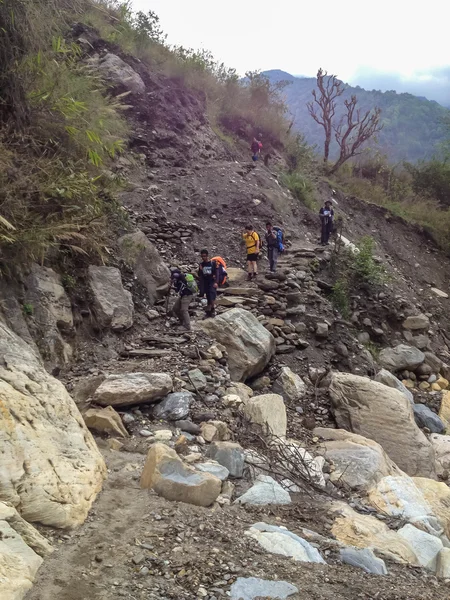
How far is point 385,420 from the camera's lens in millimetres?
6809

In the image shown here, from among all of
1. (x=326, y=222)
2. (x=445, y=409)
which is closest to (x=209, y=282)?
(x=445, y=409)

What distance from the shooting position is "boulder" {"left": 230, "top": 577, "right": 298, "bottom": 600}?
2.56 meters

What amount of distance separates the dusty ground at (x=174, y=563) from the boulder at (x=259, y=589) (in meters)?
0.05

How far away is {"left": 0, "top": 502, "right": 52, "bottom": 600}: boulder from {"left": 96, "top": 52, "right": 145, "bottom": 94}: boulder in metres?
14.0

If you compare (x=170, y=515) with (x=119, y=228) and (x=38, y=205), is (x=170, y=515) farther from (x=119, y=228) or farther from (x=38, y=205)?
(x=119, y=228)

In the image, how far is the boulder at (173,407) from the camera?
540cm

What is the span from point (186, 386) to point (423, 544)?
3.15m

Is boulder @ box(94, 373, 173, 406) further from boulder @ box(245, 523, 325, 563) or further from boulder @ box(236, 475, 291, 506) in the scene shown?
boulder @ box(245, 523, 325, 563)

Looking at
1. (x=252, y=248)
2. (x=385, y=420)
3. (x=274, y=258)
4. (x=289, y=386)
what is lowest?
(x=289, y=386)

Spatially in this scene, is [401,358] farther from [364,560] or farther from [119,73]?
[119,73]

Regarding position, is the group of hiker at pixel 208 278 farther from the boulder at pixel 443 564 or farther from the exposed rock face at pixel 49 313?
the boulder at pixel 443 564

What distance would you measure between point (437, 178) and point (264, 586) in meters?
21.8

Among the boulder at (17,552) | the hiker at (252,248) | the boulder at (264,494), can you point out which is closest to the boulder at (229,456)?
the boulder at (264,494)

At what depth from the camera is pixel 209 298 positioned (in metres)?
8.62
